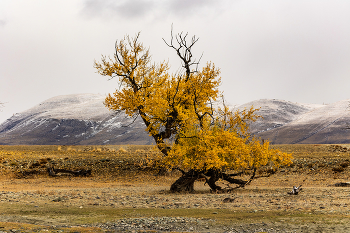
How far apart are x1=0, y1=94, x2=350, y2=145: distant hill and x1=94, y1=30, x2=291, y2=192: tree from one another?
113947 millimetres

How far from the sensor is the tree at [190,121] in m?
18.6

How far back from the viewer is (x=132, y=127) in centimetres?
17412

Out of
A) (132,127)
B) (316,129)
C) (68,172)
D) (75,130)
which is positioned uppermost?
(75,130)

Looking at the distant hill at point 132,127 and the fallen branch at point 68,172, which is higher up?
the distant hill at point 132,127

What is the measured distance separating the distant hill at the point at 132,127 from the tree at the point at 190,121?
113947 millimetres

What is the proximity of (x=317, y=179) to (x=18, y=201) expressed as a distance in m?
21.4

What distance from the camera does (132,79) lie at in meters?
28.6

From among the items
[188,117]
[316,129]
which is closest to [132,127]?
[316,129]

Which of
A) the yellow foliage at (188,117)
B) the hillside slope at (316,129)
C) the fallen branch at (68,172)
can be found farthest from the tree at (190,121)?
the hillside slope at (316,129)

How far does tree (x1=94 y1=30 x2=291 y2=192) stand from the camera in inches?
733

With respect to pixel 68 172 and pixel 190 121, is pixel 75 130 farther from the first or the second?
pixel 190 121

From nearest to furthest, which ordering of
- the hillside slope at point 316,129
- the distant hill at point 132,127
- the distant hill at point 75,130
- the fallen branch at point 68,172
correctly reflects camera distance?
the fallen branch at point 68,172 → the hillside slope at point 316,129 → the distant hill at point 132,127 → the distant hill at point 75,130

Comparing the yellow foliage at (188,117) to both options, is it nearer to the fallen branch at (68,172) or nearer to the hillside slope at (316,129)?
the fallen branch at (68,172)

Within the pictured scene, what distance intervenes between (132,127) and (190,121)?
156 m
